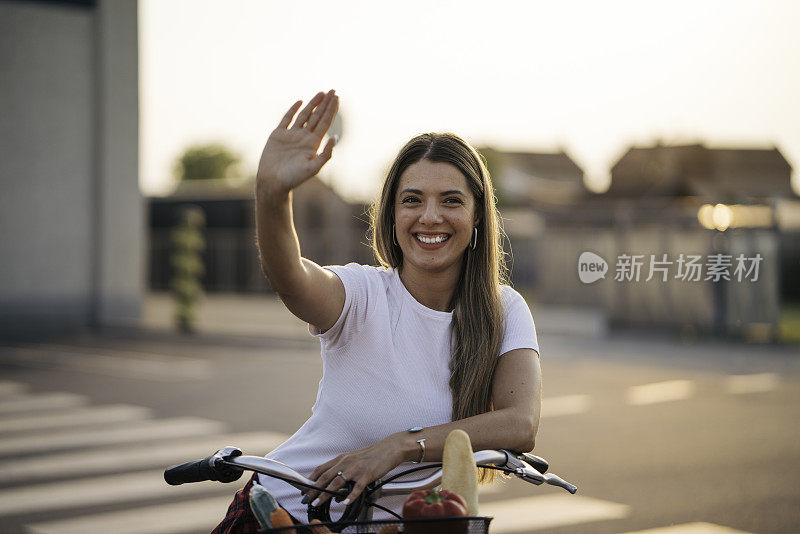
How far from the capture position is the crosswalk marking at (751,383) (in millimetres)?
12422

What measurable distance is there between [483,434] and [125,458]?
622cm

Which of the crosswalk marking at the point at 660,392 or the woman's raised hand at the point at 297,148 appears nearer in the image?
the woman's raised hand at the point at 297,148

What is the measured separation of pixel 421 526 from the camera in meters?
1.93

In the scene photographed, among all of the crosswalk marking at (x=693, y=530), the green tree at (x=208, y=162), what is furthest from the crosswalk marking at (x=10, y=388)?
the green tree at (x=208, y=162)

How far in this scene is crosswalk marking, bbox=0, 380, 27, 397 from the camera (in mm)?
12052

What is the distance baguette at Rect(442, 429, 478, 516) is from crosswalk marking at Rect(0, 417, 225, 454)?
23.6 ft

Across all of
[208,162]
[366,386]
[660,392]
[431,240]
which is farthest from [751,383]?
[208,162]

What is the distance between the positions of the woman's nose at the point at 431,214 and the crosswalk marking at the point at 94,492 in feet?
15.5

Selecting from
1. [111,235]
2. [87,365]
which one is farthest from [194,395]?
[111,235]

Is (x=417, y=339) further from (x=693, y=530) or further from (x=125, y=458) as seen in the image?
(x=125, y=458)

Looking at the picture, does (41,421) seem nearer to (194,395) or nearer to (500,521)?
(194,395)

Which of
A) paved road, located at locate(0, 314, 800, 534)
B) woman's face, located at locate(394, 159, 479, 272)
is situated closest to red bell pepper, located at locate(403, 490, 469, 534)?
woman's face, located at locate(394, 159, 479, 272)

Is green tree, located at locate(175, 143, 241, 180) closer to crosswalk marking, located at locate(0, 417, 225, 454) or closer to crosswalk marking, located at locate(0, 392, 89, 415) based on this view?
crosswalk marking, located at locate(0, 392, 89, 415)

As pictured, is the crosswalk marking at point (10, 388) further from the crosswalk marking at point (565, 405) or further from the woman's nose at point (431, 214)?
the woman's nose at point (431, 214)
